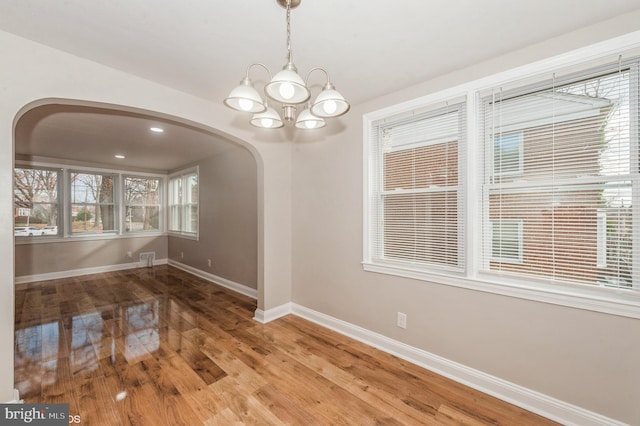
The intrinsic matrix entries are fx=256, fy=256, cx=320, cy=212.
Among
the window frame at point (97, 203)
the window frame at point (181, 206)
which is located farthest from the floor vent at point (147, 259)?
the window frame at point (97, 203)

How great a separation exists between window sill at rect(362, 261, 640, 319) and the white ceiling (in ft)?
5.55

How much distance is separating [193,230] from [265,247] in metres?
3.42

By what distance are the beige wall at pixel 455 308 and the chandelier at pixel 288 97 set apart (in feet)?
3.87

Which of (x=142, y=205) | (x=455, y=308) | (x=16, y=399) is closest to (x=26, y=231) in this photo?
(x=142, y=205)

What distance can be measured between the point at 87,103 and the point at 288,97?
1863mm

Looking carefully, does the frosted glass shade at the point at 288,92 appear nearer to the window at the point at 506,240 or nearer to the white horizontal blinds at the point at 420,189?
the white horizontal blinds at the point at 420,189

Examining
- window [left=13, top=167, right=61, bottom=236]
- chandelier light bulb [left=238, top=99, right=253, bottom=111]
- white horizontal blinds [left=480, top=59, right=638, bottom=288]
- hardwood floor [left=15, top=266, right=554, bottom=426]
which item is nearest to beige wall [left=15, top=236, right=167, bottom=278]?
window [left=13, top=167, right=61, bottom=236]

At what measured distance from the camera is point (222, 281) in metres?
4.79

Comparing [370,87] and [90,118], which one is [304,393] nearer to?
[370,87]

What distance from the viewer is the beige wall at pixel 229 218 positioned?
4238 millimetres

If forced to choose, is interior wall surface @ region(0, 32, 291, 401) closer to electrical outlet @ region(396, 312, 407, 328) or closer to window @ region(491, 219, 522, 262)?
electrical outlet @ region(396, 312, 407, 328)

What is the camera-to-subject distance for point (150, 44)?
1823mm

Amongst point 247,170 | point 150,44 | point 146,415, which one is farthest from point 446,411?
point 247,170

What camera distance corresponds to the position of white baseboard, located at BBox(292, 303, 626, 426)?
5.40 ft
